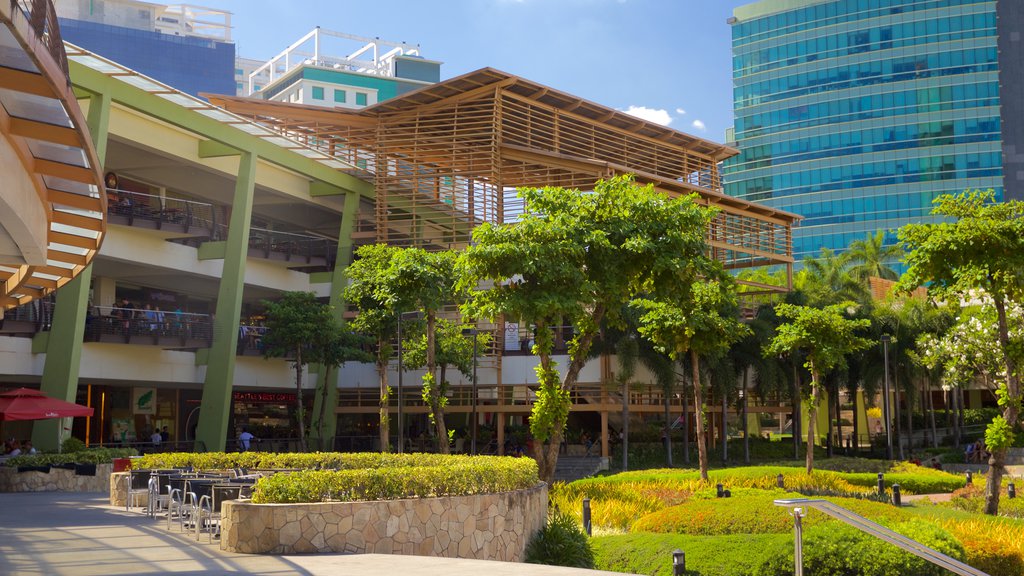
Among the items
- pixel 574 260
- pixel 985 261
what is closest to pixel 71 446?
pixel 574 260

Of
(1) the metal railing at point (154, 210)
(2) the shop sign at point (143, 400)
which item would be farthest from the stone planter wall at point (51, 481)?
(2) the shop sign at point (143, 400)

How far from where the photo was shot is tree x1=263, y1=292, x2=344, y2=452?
127 ft

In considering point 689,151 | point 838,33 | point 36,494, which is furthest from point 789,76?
point 36,494

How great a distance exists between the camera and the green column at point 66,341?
1252 inches

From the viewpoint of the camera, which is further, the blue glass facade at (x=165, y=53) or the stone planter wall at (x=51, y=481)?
the blue glass facade at (x=165, y=53)

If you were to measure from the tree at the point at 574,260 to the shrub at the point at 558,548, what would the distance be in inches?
237

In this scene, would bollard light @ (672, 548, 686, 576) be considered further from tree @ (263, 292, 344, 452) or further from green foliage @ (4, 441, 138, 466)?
tree @ (263, 292, 344, 452)

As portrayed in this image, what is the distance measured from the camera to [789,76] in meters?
104

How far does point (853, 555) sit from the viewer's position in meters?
14.2

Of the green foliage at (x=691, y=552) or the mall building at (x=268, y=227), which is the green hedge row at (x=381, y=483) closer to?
the green foliage at (x=691, y=552)

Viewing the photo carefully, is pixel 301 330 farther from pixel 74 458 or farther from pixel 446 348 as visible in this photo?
pixel 74 458

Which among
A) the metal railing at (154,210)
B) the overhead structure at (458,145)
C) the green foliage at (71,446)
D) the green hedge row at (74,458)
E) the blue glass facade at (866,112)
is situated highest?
the blue glass facade at (866,112)

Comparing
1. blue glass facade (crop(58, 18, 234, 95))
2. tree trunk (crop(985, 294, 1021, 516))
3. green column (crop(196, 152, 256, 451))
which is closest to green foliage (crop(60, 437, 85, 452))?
green column (crop(196, 152, 256, 451))

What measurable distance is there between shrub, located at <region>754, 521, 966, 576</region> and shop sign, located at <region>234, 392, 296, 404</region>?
33.1m
